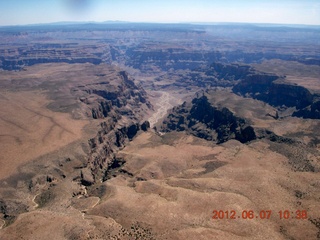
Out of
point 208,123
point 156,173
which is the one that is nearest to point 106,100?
point 208,123

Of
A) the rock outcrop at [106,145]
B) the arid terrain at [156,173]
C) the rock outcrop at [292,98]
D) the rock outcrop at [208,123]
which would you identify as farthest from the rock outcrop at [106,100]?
the rock outcrop at [292,98]

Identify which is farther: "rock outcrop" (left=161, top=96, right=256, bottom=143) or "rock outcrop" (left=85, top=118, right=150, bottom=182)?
"rock outcrop" (left=161, top=96, right=256, bottom=143)

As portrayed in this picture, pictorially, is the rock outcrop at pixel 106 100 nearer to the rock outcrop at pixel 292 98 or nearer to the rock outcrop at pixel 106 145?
the rock outcrop at pixel 106 145

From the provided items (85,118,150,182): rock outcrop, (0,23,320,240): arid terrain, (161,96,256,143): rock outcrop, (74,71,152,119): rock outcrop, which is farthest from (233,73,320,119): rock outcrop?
(74,71,152,119): rock outcrop
